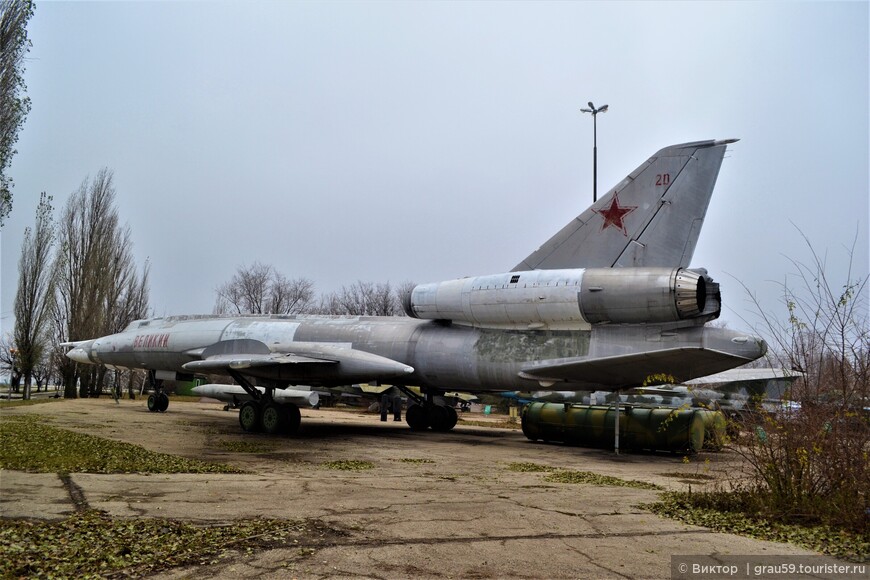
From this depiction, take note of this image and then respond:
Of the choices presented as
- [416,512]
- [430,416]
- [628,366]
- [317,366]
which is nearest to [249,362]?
[317,366]

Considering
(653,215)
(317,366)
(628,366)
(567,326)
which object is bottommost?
(317,366)

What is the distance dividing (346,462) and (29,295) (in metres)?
33.0

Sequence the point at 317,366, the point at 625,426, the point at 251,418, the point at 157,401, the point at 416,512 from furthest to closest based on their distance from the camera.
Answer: the point at 157,401
the point at 251,418
the point at 317,366
the point at 625,426
the point at 416,512

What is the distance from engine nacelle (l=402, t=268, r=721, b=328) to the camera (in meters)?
12.4

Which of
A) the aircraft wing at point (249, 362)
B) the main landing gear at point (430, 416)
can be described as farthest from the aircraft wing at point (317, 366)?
the main landing gear at point (430, 416)

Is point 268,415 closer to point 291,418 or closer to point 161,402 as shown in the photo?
point 291,418

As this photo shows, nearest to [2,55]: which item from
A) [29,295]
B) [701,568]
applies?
[701,568]

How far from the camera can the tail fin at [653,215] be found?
13422 millimetres

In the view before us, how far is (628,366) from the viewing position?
500 inches

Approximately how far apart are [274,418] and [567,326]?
25.7 feet

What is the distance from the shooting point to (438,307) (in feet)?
52.2

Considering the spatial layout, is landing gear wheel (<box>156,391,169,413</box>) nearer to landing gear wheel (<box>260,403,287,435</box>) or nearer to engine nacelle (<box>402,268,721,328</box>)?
landing gear wheel (<box>260,403,287,435</box>)

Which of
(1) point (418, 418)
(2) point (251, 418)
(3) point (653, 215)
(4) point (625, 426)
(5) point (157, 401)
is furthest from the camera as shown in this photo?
(5) point (157, 401)

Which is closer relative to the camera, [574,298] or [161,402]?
[574,298]
